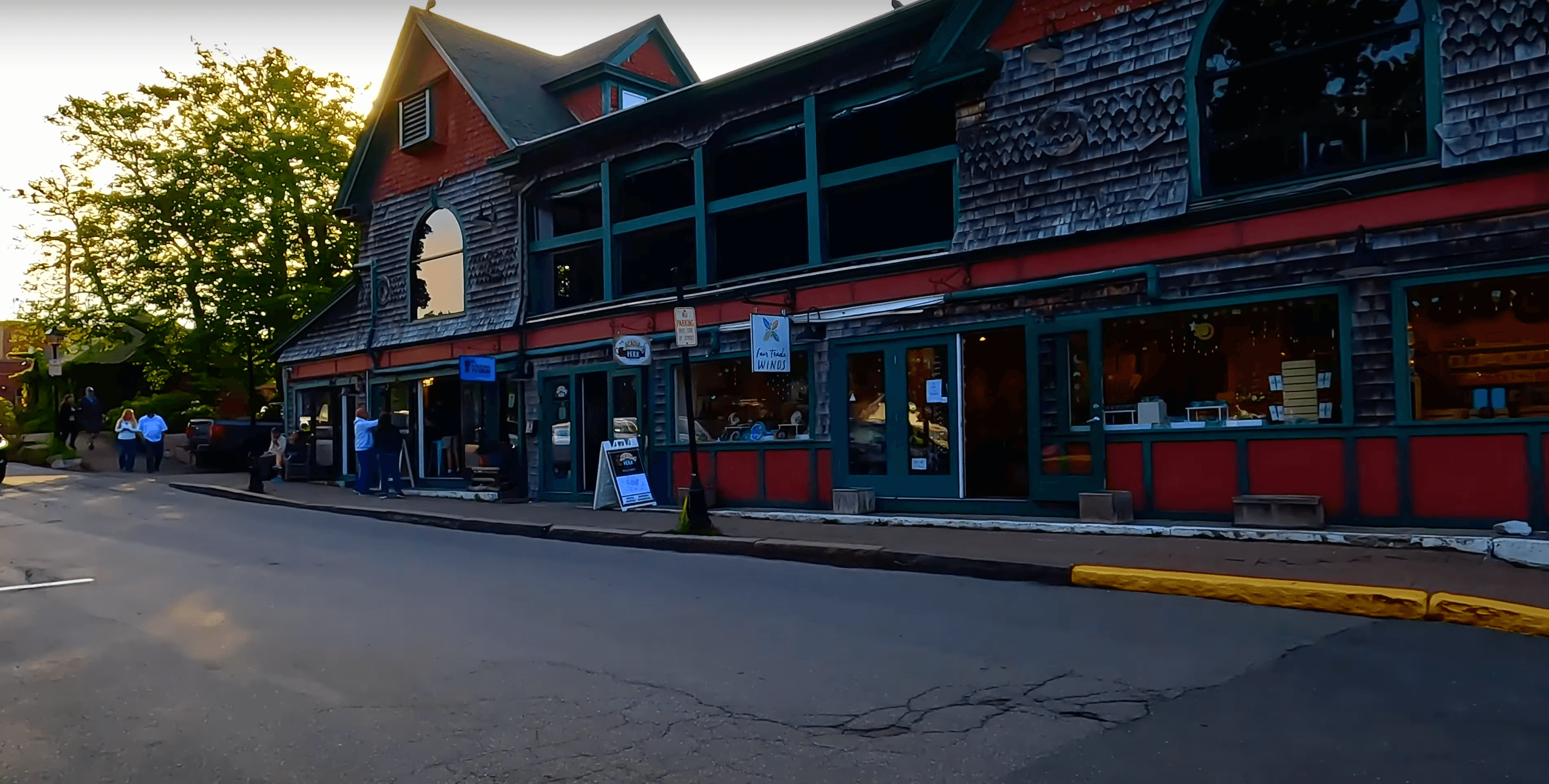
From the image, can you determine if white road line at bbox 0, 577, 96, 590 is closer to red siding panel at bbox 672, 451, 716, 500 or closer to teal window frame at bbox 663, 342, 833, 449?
teal window frame at bbox 663, 342, 833, 449

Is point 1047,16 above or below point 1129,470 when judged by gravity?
above

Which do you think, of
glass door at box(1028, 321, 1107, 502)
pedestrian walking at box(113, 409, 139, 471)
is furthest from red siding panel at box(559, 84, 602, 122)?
pedestrian walking at box(113, 409, 139, 471)

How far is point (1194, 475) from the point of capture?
35.8 ft

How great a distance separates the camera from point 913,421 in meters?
13.2

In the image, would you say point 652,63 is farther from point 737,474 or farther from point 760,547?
point 760,547

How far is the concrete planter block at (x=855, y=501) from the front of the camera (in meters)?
13.3

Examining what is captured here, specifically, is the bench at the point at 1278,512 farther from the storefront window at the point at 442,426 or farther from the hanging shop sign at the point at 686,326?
the storefront window at the point at 442,426

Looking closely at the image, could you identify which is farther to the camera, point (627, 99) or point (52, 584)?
point (627, 99)

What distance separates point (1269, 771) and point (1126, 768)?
0.54 m

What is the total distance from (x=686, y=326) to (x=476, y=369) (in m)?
6.98

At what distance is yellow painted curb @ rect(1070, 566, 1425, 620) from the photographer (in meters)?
7.12

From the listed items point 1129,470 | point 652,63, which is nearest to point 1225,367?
point 1129,470

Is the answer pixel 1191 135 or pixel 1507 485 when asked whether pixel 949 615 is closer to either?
pixel 1507 485

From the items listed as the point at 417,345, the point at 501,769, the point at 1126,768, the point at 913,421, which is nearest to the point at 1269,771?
the point at 1126,768
